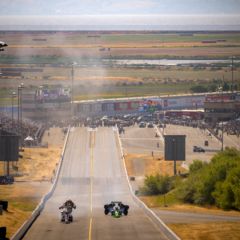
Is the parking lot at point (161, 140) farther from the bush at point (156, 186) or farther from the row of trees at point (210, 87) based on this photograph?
the row of trees at point (210, 87)

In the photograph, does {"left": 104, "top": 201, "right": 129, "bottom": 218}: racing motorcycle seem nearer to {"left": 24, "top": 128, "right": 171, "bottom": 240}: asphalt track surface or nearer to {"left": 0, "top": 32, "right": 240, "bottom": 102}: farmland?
{"left": 24, "top": 128, "right": 171, "bottom": 240}: asphalt track surface

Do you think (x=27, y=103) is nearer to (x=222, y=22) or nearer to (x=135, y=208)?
(x=135, y=208)

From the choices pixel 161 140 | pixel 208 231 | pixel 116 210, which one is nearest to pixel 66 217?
pixel 116 210

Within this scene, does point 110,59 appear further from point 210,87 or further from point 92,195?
point 92,195

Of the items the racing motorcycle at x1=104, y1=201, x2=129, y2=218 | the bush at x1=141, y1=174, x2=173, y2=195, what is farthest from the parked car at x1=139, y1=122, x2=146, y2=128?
the racing motorcycle at x1=104, y1=201, x2=129, y2=218

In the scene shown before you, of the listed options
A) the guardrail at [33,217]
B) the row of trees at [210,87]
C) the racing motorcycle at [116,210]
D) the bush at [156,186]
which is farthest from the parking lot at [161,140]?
the row of trees at [210,87]

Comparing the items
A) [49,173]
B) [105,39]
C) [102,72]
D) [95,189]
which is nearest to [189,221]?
[95,189]

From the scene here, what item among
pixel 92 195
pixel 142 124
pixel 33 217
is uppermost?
pixel 142 124

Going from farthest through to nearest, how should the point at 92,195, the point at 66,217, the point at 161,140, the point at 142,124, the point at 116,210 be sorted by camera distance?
the point at 142,124
the point at 161,140
the point at 92,195
the point at 116,210
the point at 66,217
